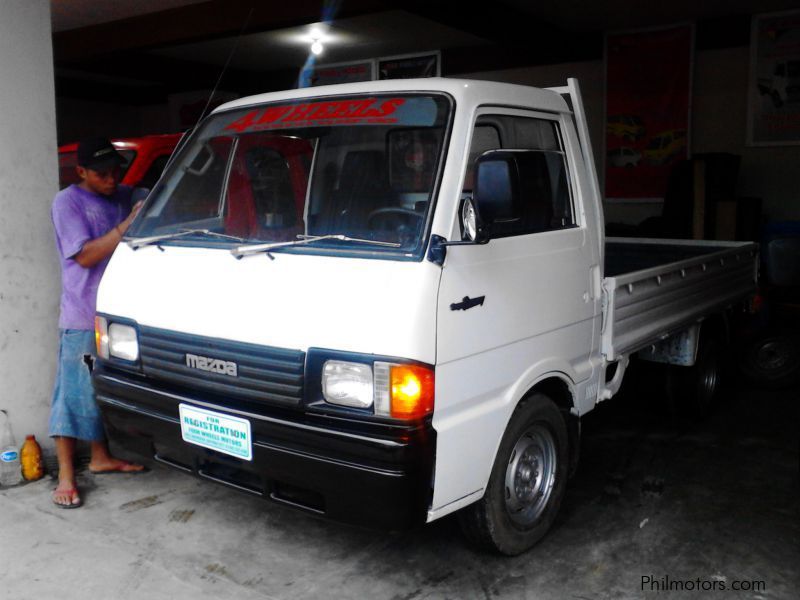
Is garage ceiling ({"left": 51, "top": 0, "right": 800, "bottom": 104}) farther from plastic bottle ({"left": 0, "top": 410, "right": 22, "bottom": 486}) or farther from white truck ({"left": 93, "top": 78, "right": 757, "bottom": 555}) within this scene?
plastic bottle ({"left": 0, "top": 410, "right": 22, "bottom": 486})

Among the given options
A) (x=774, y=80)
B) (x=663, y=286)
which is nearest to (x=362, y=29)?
(x=774, y=80)

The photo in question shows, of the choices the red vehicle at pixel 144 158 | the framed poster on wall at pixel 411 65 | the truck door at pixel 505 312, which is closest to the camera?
the truck door at pixel 505 312

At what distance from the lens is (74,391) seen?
399 centimetres

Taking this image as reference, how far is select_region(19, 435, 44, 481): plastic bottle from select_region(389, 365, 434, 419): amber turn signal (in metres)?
2.52

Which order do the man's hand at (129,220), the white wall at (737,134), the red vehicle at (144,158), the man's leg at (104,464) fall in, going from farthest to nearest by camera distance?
the white wall at (737,134) → the red vehicle at (144,158) → the man's leg at (104,464) → the man's hand at (129,220)

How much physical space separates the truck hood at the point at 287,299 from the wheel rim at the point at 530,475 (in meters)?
0.87

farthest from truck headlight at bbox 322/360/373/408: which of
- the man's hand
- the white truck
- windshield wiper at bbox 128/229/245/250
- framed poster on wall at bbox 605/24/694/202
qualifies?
framed poster on wall at bbox 605/24/694/202

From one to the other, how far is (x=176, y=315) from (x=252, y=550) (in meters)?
1.11

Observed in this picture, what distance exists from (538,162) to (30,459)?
3.05m

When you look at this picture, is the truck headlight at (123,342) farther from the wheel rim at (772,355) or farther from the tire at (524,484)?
the wheel rim at (772,355)

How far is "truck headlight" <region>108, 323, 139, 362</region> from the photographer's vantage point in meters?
3.15

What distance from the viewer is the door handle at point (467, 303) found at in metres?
2.67

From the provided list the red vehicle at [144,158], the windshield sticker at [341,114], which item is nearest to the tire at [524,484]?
the windshield sticker at [341,114]

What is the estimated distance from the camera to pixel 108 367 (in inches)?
129
